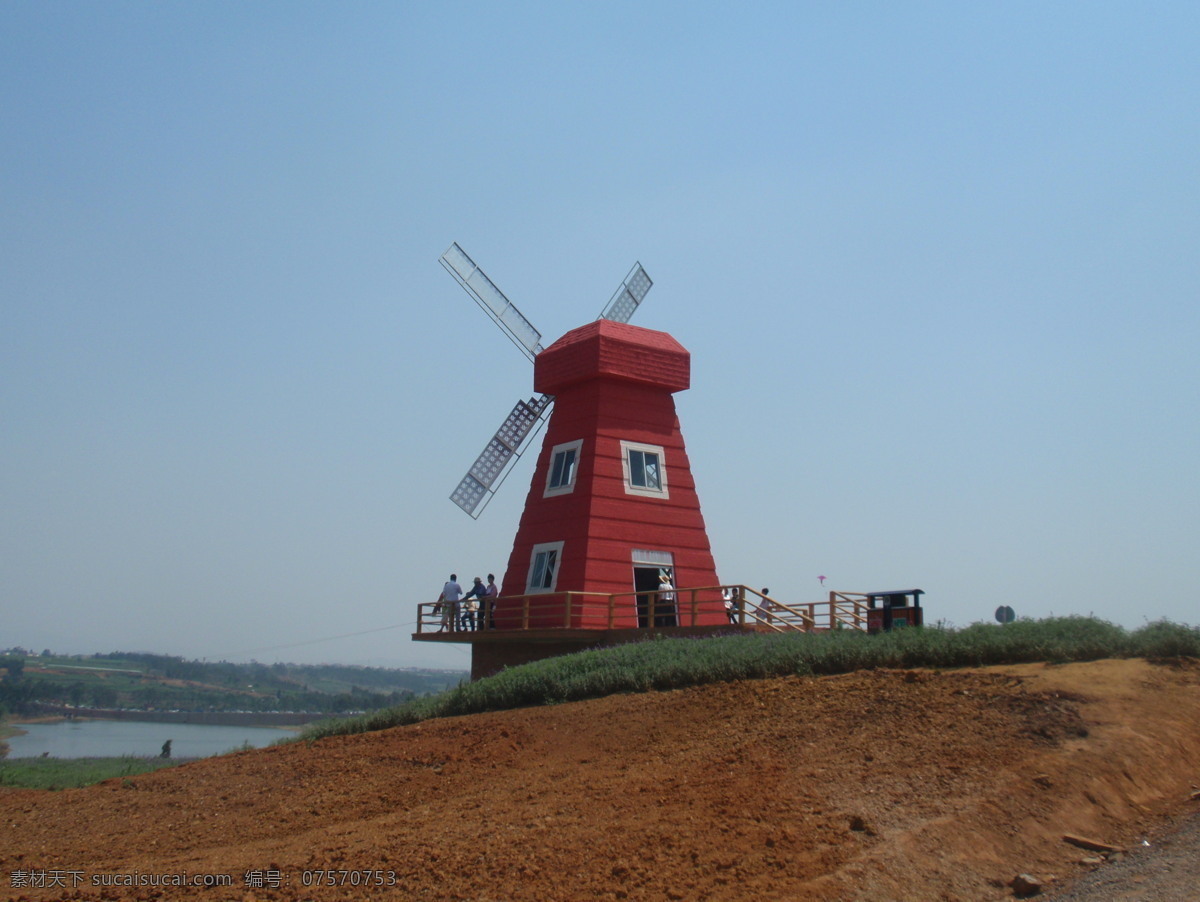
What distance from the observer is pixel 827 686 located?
12.0 metres

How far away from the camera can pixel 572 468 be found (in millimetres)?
24016

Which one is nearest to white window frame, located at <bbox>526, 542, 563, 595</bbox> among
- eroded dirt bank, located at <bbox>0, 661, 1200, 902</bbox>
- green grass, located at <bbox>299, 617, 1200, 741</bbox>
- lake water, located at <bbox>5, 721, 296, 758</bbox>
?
green grass, located at <bbox>299, 617, 1200, 741</bbox>

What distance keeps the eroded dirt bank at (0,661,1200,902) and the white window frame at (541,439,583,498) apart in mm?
10815

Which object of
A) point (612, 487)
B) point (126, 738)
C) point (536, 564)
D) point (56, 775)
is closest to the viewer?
point (56, 775)

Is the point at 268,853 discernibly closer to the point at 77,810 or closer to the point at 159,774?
the point at 77,810

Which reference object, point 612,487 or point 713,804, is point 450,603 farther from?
point 713,804

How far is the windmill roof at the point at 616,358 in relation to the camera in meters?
24.1

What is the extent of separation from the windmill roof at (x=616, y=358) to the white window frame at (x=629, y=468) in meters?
1.65

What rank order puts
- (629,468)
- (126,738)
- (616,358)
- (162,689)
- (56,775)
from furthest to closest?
1. (162,689)
2. (126,738)
3. (616,358)
4. (629,468)
5. (56,775)

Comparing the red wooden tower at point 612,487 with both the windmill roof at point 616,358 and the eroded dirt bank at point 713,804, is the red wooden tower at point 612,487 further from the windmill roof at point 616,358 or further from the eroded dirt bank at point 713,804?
the eroded dirt bank at point 713,804

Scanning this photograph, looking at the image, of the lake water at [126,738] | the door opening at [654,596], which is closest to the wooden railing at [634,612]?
the door opening at [654,596]

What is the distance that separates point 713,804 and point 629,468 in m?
15.1

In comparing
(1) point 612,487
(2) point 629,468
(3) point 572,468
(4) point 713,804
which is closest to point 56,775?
(3) point 572,468

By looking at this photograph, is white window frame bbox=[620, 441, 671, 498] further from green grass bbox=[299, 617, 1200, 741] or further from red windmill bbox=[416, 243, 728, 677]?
green grass bbox=[299, 617, 1200, 741]
